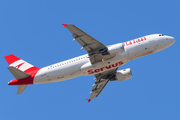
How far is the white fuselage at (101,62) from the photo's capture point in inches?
1799

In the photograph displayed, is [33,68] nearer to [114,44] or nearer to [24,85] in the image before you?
[24,85]

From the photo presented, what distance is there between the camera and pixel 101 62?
45938 mm

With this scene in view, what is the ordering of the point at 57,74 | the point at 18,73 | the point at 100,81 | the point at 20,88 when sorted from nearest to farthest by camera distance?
the point at 18,73 → the point at 57,74 → the point at 20,88 → the point at 100,81

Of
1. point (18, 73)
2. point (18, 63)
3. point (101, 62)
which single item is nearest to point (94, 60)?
point (101, 62)

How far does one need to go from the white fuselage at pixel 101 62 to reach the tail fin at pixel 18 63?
12.8 feet

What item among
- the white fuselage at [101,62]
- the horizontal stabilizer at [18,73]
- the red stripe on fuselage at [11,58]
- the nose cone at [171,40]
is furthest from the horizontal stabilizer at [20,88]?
the nose cone at [171,40]

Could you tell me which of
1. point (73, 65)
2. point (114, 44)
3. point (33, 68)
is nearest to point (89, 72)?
point (73, 65)

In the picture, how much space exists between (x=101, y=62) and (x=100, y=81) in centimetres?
877

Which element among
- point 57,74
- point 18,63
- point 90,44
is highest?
point 18,63

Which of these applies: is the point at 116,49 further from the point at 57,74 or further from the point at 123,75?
the point at 57,74

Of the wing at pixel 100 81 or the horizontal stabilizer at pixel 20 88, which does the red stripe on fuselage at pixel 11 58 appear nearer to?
the horizontal stabilizer at pixel 20 88

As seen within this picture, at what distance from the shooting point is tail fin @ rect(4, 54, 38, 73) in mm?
50322

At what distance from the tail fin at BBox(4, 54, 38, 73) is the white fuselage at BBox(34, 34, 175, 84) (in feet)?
12.8

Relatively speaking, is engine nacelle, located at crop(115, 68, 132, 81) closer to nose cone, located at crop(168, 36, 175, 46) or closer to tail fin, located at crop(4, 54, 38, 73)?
nose cone, located at crop(168, 36, 175, 46)
